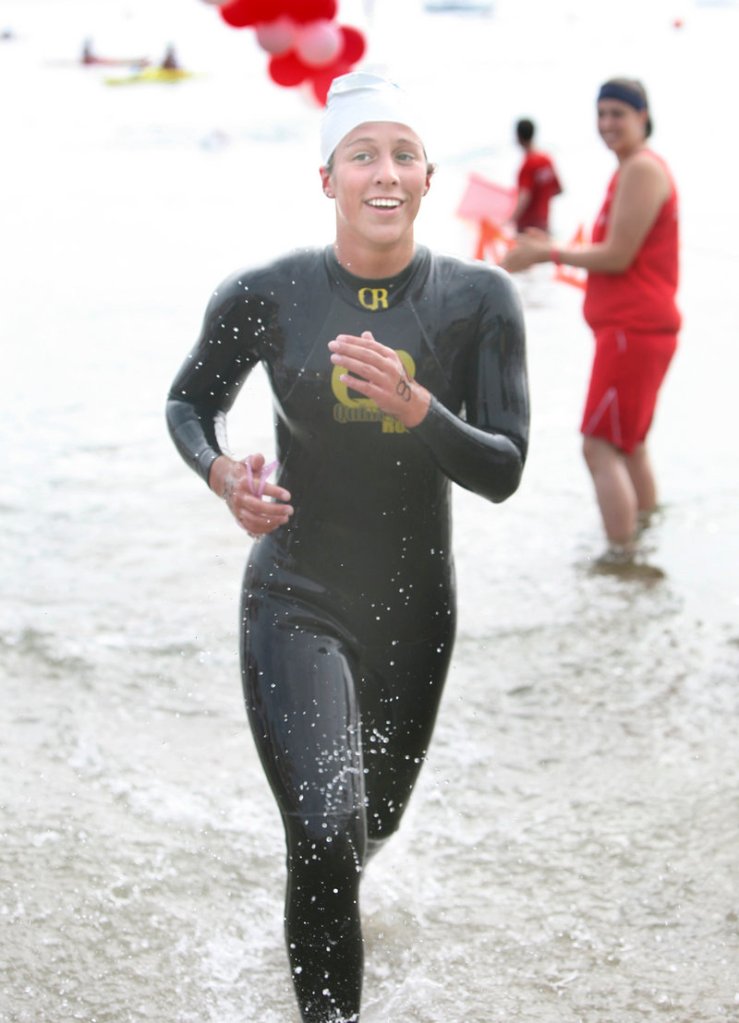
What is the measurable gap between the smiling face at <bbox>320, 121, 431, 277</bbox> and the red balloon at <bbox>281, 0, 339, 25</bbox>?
13.1ft

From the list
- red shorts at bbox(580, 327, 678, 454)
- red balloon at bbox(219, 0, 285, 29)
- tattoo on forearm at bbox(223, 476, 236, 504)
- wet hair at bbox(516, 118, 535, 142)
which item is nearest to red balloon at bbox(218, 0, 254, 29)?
red balloon at bbox(219, 0, 285, 29)

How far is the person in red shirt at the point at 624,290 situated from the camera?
19.9 ft

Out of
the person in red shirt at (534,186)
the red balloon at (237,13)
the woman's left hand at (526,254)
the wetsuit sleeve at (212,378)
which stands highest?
the red balloon at (237,13)

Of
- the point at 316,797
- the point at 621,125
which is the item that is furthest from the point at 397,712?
the point at 621,125

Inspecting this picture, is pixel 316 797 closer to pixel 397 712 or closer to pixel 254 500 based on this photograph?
pixel 397 712

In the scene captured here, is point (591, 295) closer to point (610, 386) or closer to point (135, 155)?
point (610, 386)

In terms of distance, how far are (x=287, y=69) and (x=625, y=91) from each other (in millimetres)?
1954

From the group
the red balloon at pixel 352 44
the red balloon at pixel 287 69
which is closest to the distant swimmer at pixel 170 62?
the red balloon at pixel 352 44

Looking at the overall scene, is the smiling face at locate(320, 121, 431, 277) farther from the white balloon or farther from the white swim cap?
the white balloon

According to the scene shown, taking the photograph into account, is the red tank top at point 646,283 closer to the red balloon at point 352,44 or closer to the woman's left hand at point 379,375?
the red balloon at point 352,44

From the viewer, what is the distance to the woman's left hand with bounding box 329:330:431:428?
104 inches

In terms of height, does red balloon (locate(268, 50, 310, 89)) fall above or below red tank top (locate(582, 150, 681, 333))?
above

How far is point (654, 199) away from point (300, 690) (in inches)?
150

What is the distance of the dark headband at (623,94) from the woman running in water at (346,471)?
3.19 metres
